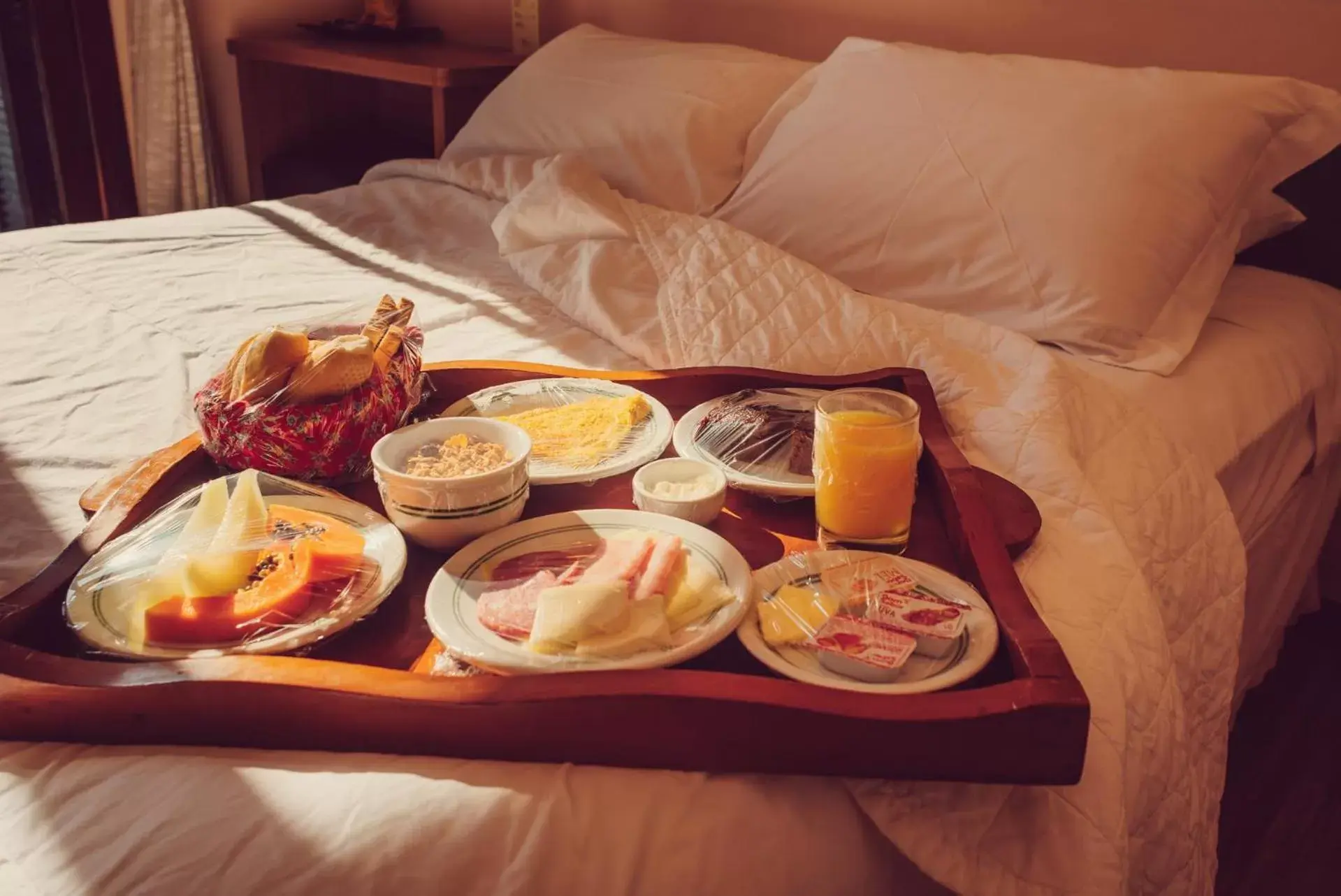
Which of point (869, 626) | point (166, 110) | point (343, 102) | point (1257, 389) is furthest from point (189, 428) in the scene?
point (343, 102)

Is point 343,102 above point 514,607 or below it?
below

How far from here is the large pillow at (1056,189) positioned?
1419 millimetres

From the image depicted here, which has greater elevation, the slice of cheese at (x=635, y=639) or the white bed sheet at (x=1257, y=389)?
the slice of cheese at (x=635, y=639)

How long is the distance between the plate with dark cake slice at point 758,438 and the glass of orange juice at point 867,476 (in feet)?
0.20

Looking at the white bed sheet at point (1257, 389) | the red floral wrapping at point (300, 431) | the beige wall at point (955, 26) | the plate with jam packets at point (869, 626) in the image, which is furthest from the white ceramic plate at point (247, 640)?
the beige wall at point (955, 26)

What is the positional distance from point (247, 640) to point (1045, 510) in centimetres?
70

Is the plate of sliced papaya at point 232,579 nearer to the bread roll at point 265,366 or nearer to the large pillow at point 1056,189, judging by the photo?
the bread roll at point 265,366

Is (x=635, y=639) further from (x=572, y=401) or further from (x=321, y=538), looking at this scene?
(x=572, y=401)

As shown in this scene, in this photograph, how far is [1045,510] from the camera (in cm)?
99

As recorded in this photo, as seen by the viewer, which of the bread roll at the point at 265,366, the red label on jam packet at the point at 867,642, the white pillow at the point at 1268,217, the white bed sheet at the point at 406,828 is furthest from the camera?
the white pillow at the point at 1268,217

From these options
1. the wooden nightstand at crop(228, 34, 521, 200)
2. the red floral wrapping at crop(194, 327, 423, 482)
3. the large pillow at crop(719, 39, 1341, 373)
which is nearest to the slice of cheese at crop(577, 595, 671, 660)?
the red floral wrapping at crop(194, 327, 423, 482)

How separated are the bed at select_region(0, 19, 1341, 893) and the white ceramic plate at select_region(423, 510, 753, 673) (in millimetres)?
71

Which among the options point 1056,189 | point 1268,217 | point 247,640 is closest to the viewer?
point 247,640

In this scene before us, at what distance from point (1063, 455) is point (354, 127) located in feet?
8.96
